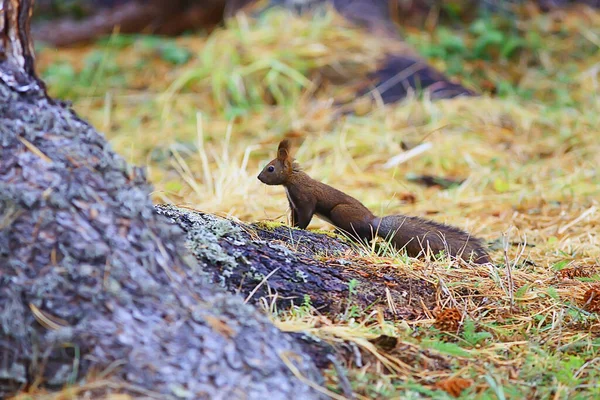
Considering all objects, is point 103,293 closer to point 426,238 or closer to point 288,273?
point 288,273

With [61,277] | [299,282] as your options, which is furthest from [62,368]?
[299,282]

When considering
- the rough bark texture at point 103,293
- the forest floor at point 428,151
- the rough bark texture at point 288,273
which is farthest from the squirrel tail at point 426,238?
the rough bark texture at point 103,293

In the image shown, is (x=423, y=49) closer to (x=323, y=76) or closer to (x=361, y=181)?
(x=323, y=76)

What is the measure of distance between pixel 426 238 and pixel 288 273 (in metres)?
1.11

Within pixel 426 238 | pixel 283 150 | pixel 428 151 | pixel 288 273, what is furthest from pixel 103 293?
pixel 428 151

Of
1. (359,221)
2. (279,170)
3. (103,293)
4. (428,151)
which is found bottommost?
(428,151)

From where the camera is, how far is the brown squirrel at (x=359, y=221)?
361cm

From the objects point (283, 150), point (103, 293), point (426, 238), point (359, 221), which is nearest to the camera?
point (103, 293)

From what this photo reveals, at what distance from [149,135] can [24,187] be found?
16.2 ft

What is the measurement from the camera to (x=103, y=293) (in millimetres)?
2055

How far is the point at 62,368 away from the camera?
6.53ft

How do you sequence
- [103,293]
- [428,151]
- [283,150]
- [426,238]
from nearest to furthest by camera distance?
1. [103,293]
2. [426,238]
3. [283,150]
4. [428,151]

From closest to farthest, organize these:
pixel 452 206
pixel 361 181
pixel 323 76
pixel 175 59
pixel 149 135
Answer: pixel 452 206 < pixel 361 181 < pixel 149 135 < pixel 323 76 < pixel 175 59

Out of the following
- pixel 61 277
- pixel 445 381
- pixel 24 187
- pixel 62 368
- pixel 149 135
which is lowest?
pixel 149 135
